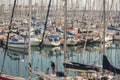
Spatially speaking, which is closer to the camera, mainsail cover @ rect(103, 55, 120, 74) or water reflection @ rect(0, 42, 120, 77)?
mainsail cover @ rect(103, 55, 120, 74)

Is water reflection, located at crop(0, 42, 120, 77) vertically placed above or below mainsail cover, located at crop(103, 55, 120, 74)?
below

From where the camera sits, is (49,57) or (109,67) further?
(49,57)

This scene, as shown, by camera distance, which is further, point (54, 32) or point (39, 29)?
point (39, 29)

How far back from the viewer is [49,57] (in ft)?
117

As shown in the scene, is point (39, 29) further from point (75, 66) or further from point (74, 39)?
point (75, 66)

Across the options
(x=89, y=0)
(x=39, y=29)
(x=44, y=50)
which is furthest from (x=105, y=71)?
(x=39, y=29)

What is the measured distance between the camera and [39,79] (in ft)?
54.0

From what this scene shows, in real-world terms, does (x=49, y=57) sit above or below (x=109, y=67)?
below

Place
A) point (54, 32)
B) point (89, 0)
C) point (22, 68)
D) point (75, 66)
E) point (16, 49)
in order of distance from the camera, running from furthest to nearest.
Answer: point (54, 32)
point (16, 49)
point (89, 0)
point (22, 68)
point (75, 66)

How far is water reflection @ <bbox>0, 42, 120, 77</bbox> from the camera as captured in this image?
88.9 ft

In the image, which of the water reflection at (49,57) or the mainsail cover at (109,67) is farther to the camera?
the water reflection at (49,57)

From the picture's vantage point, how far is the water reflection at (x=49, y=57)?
27.1m

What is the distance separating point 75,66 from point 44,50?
23.8 metres

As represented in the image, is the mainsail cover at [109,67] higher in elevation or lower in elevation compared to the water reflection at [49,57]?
higher
